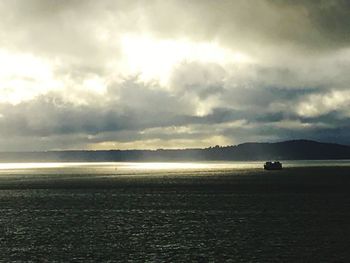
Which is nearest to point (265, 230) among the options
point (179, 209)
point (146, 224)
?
point (146, 224)

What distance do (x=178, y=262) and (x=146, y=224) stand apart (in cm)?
3356

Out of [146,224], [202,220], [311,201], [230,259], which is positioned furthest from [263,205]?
[230,259]

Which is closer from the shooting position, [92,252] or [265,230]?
[92,252]

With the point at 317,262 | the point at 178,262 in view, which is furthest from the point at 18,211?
the point at 317,262

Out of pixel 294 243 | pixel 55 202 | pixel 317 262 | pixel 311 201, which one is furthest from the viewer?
pixel 55 202

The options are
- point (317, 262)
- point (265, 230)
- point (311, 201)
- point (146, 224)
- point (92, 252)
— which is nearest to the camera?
point (317, 262)

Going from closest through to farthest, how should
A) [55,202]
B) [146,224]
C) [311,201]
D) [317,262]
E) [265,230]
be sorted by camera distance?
[317,262] → [265,230] → [146,224] → [311,201] → [55,202]

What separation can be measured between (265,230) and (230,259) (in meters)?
23.3

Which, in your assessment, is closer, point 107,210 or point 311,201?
point 107,210

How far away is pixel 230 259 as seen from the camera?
58438mm

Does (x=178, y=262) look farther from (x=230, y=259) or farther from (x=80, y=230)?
(x=80, y=230)

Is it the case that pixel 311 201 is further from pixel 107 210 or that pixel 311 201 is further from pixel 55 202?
pixel 55 202

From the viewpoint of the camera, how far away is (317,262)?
56156 mm

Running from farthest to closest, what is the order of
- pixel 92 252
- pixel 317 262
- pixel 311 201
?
pixel 311 201, pixel 92 252, pixel 317 262
